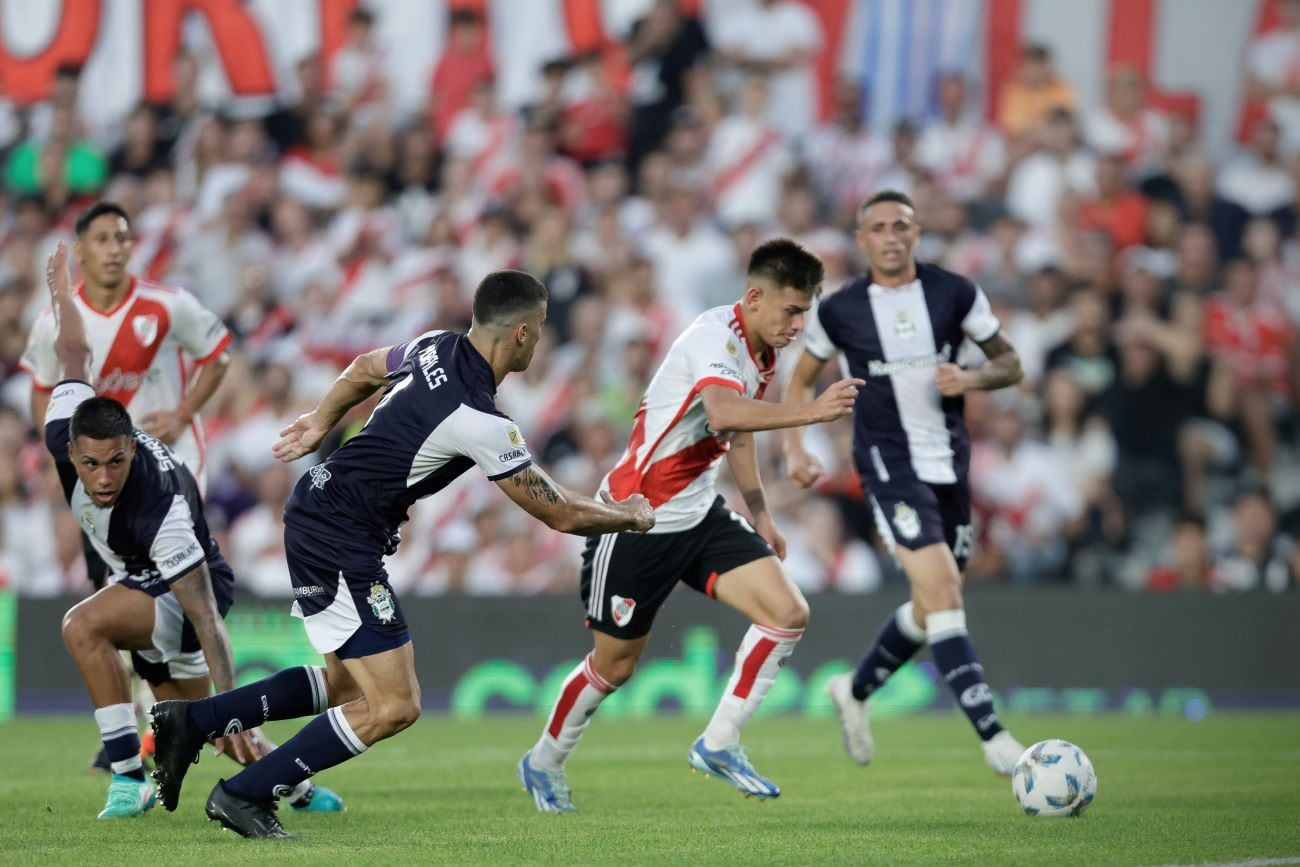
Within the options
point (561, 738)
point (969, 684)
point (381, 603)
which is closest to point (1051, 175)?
point (969, 684)

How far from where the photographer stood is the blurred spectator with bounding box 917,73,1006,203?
54.1 feet

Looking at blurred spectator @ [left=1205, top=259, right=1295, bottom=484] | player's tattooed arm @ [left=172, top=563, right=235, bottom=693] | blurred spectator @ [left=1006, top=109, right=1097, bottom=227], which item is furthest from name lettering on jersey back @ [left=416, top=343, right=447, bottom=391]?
blurred spectator @ [left=1006, top=109, right=1097, bottom=227]

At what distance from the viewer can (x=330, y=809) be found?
7723 millimetres

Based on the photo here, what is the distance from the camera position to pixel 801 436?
9117 mm

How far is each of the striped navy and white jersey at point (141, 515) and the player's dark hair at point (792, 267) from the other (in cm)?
283

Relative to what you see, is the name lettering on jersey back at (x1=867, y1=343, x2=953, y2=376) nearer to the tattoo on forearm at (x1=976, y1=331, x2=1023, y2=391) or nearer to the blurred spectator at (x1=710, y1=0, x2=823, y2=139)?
the tattoo on forearm at (x1=976, y1=331, x2=1023, y2=391)

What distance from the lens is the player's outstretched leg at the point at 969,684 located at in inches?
316

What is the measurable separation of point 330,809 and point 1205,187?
11303 mm

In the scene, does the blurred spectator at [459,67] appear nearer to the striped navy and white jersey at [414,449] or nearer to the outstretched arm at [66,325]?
the outstretched arm at [66,325]

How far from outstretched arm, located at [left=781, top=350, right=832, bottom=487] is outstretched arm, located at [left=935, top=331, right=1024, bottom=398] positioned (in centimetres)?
73

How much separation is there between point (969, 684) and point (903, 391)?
5.69 ft

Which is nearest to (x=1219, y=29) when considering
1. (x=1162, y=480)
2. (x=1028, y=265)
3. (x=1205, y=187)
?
(x=1205, y=187)

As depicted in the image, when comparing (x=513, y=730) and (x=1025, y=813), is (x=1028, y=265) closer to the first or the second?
(x=513, y=730)

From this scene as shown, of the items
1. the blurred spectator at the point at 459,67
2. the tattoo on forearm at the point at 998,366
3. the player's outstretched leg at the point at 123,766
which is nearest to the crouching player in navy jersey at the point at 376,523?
the player's outstretched leg at the point at 123,766
